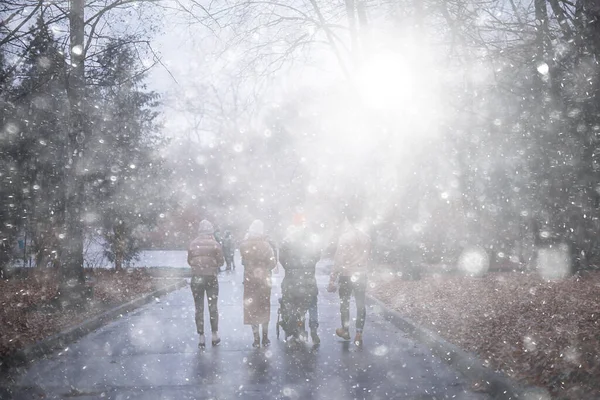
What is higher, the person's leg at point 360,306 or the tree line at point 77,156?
the tree line at point 77,156

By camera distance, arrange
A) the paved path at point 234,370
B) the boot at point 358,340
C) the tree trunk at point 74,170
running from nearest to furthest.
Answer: the paved path at point 234,370
the boot at point 358,340
the tree trunk at point 74,170

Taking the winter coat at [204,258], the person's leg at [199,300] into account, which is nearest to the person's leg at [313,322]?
the winter coat at [204,258]

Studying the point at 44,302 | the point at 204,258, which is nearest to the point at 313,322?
the point at 204,258

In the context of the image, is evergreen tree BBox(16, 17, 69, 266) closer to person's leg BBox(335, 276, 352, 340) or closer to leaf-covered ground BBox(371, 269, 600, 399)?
person's leg BBox(335, 276, 352, 340)

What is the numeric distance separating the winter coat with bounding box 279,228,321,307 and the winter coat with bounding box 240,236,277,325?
0.33 metres

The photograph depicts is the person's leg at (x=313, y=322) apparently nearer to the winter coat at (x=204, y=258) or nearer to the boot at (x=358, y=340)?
the boot at (x=358, y=340)

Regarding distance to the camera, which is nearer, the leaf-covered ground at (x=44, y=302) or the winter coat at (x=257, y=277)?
the leaf-covered ground at (x=44, y=302)

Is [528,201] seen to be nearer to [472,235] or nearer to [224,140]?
[472,235]

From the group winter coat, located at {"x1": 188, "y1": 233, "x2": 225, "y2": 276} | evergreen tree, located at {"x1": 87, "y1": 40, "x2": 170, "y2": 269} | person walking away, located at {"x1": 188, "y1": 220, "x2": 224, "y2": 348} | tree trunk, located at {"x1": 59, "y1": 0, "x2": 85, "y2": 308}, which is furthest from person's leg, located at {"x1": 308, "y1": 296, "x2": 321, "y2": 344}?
evergreen tree, located at {"x1": 87, "y1": 40, "x2": 170, "y2": 269}

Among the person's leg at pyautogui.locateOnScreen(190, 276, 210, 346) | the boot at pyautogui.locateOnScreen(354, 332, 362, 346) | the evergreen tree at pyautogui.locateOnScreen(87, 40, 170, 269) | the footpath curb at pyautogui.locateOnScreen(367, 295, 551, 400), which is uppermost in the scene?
the evergreen tree at pyautogui.locateOnScreen(87, 40, 170, 269)

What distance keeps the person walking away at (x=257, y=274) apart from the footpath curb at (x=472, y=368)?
2.60 meters

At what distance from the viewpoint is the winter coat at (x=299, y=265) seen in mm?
9625

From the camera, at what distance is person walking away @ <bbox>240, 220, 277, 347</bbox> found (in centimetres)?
984

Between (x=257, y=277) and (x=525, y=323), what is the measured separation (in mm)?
4172
